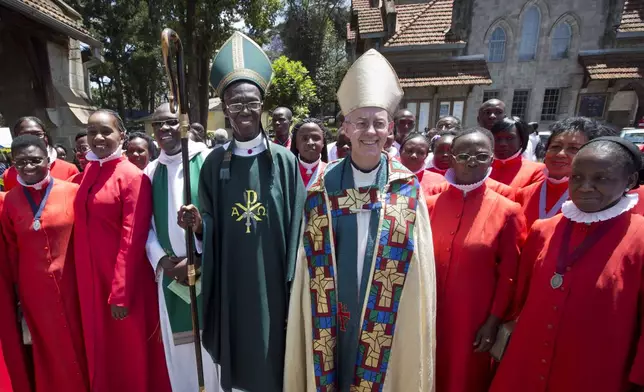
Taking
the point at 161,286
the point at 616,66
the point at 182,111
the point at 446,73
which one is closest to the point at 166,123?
the point at 182,111

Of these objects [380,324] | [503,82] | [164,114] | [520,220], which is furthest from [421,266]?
[503,82]

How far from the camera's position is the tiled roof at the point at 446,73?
14.8m

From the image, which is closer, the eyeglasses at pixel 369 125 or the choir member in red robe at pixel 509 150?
the eyeglasses at pixel 369 125

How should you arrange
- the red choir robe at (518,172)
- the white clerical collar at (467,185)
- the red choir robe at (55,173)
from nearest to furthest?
the white clerical collar at (467,185), the red choir robe at (518,172), the red choir robe at (55,173)

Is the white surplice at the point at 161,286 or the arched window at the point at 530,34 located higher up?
the arched window at the point at 530,34

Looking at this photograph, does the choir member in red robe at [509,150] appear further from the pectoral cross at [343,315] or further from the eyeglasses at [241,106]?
the eyeglasses at [241,106]

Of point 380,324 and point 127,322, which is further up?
point 380,324

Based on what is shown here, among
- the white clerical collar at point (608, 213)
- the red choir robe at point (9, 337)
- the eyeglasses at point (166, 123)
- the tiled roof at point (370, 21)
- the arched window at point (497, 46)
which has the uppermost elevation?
the tiled roof at point (370, 21)

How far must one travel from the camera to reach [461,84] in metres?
14.8

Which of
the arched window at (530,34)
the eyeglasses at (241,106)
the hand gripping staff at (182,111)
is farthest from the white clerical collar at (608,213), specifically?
the arched window at (530,34)

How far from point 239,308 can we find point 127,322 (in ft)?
3.90

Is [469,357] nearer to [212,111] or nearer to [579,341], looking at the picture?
[579,341]

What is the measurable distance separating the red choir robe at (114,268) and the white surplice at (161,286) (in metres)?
0.13

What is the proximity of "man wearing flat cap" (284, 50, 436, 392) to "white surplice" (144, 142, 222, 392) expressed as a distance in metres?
1.16
